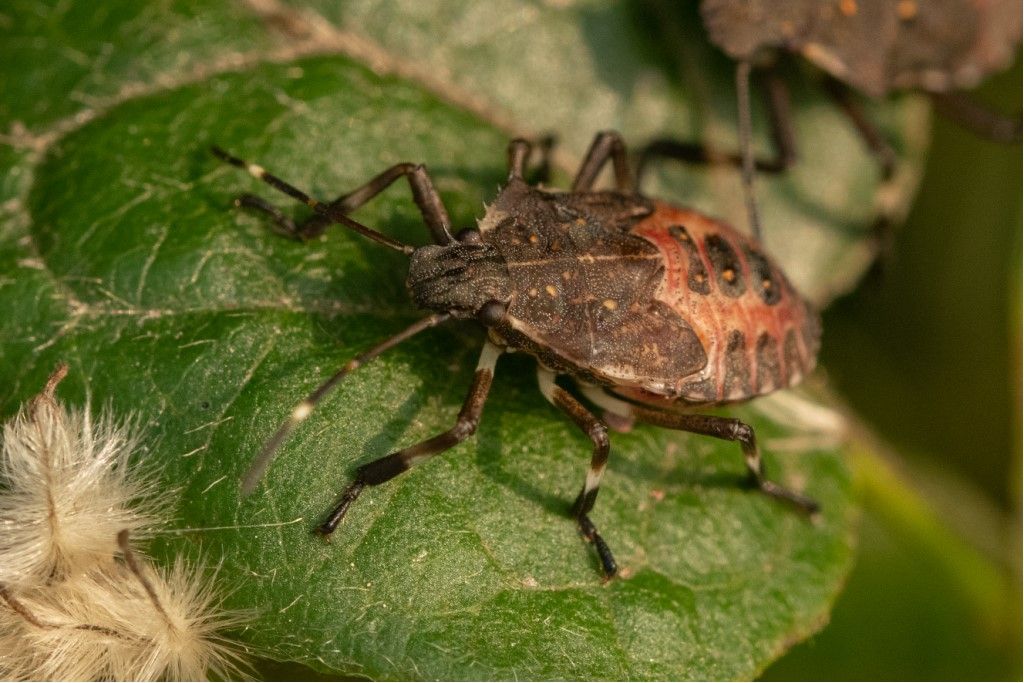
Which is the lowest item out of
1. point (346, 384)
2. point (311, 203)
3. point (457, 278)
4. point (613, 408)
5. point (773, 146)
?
point (613, 408)

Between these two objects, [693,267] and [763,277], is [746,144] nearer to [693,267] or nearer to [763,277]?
[763,277]

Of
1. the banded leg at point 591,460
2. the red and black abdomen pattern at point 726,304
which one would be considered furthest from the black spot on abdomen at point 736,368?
the banded leg at point 591,460

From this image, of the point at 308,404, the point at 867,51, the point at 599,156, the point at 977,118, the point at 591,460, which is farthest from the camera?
the point at 977,118

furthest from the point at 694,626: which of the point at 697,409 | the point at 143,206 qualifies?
the point at 143,206

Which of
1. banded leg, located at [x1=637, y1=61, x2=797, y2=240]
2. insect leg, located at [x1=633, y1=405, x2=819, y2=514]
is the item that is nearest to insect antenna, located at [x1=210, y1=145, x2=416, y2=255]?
insect leg, located at [x1=633, y1=405, x2=819, y2=514]

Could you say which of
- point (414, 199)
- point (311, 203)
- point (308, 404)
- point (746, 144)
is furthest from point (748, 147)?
point (308, 404)

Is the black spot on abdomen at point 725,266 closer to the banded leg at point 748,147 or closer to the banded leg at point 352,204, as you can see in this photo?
the banded leg at point 748,147

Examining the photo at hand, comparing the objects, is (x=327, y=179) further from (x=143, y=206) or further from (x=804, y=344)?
(x=804, y=344)
